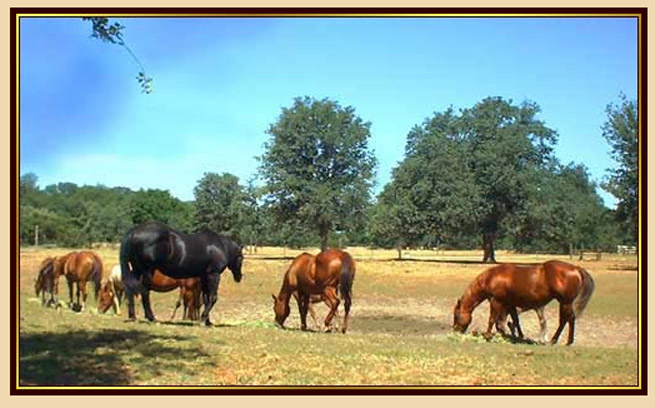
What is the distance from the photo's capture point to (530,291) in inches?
484

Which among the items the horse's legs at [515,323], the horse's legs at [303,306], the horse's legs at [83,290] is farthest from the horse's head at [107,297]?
the horse's legs at [515,323]

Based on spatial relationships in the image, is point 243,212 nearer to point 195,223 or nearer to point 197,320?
point 195,223

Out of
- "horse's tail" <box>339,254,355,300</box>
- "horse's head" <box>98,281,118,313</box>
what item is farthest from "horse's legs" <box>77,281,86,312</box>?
"horse's tail" <box>339,254,355,300</box>

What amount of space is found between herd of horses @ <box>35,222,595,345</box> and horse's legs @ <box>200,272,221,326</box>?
18 millimetres

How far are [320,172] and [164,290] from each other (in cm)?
690

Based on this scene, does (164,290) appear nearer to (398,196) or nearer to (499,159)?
(398,196)

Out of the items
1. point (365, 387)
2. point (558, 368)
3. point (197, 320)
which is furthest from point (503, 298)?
point (197, 320)

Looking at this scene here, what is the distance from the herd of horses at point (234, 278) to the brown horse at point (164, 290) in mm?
20

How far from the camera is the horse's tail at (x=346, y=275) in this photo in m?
13.0

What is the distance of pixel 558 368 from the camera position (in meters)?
9.05

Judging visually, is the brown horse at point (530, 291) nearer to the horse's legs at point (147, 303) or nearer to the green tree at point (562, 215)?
the green tree at point (562, 215)

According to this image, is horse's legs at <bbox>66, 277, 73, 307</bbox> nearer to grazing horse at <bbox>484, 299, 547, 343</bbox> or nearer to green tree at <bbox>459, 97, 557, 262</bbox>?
grazing horse at <bbox>484, 299, 547, 343</bbox>

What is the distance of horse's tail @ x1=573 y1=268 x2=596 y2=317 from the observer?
1171 cm

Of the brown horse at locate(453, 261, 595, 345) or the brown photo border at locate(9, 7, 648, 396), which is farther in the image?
the brown horse at locate(453, 261, 595, 345)
